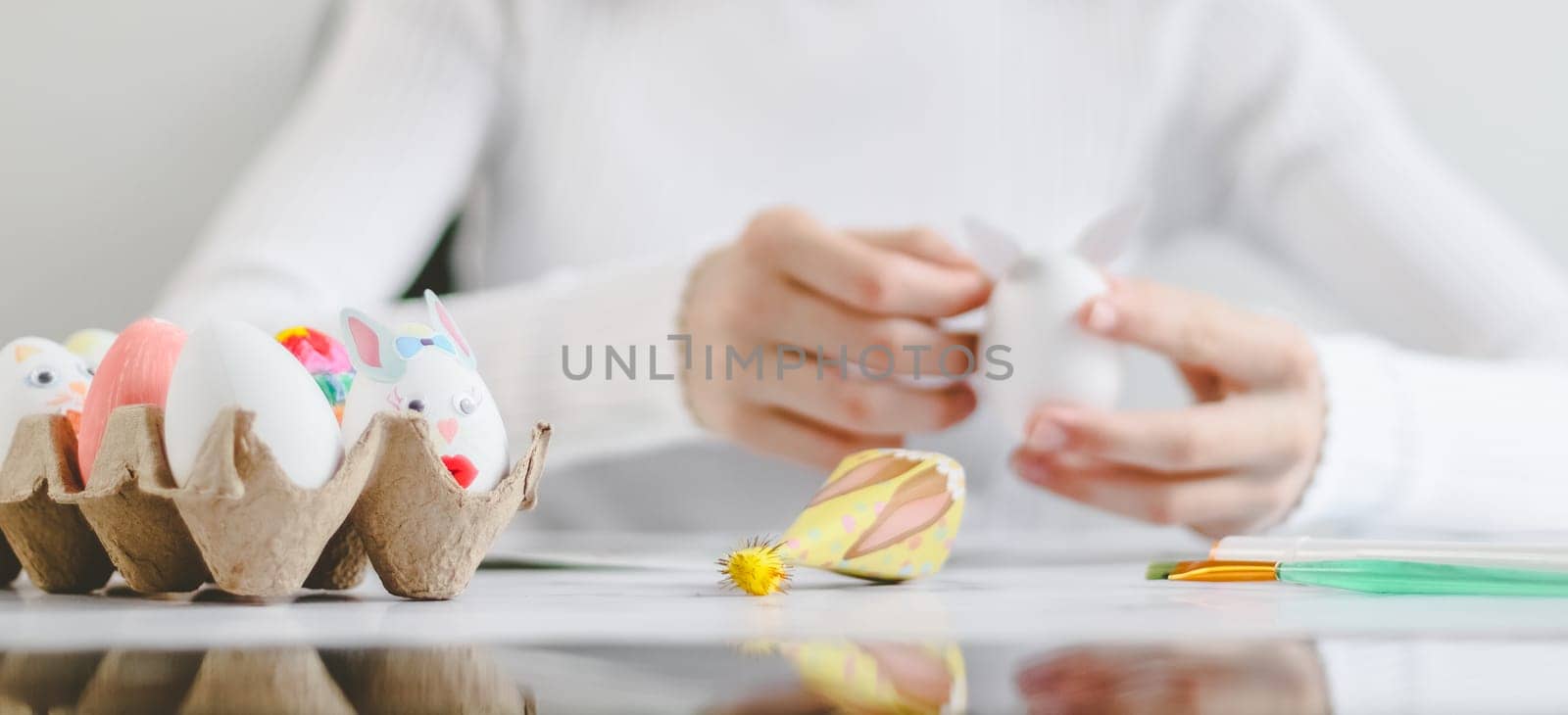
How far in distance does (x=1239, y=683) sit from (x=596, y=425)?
1.39 feet

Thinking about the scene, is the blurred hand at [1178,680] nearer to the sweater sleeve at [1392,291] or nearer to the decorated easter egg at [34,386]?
the decorated easter egg at [34,386]

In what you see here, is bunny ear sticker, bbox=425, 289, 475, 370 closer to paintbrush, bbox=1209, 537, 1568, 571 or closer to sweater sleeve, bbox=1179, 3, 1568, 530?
paintbrush, bbox=1209, 537, 1568, 571

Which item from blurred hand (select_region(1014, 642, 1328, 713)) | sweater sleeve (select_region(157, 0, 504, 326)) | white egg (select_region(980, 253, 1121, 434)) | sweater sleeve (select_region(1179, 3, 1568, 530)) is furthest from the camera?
sweater sleeve (select_region(157, 0, 504, 326))

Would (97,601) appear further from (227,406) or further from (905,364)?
(905,364)

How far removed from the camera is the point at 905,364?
0.43 meters

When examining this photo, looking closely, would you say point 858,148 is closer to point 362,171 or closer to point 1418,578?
point 362,171

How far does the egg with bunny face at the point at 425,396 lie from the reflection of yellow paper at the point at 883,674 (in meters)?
0.09

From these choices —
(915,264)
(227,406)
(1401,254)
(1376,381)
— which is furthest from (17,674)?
(1401,254)

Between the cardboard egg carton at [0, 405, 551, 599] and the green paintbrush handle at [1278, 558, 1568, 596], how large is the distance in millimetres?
175

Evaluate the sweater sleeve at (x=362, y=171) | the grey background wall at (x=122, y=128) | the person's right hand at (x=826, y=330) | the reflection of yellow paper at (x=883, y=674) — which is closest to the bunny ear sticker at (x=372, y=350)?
the reflection of yellow paper at (x=883, y=674)

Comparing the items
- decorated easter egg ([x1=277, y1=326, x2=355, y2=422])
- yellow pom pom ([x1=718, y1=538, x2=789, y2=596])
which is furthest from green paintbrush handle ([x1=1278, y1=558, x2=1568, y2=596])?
decorated easter egg ([x1=277, y1=326, x2=355, y2=422])

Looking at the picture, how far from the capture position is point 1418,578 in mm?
240

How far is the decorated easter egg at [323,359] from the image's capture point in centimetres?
26

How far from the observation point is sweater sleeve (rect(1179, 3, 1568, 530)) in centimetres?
50
